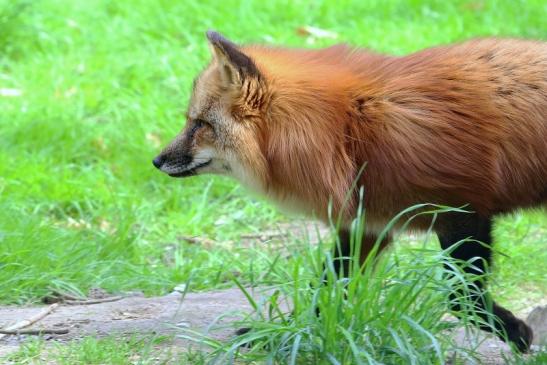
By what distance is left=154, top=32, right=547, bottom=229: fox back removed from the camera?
451 centimetres

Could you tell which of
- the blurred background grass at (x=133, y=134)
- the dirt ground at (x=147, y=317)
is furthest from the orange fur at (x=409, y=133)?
the dirt ground at (x=147, y=317)

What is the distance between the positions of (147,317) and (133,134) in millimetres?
3359

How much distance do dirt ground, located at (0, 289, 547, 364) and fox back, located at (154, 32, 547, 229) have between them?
701 mm

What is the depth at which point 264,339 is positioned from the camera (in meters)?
3.99

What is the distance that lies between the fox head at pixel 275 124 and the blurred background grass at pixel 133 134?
1.46 feet

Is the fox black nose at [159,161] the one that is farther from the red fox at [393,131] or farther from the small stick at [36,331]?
the small stick at [36,331]

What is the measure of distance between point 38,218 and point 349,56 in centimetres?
251

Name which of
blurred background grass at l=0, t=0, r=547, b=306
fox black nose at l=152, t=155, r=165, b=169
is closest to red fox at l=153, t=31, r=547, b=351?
fox black nose at l=152, t=155, r=165, b=169

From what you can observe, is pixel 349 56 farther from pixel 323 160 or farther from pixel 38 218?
pixel 38 218

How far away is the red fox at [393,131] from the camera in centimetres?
452

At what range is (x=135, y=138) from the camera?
795 cm

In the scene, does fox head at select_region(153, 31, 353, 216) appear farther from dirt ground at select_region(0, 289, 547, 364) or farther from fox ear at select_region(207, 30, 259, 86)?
dirt ground at select_region(0, 289, 547, 364)

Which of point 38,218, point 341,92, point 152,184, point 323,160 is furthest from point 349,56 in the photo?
point 152,184

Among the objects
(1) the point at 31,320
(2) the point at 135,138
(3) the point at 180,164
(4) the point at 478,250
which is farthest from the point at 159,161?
(2) the point at 135,138
